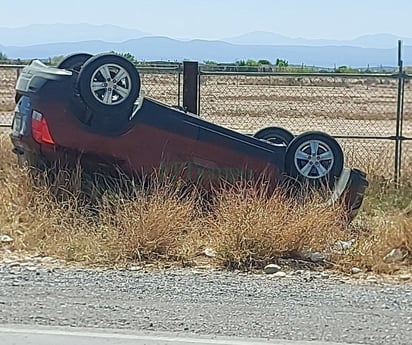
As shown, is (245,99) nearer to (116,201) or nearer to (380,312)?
(116,201)

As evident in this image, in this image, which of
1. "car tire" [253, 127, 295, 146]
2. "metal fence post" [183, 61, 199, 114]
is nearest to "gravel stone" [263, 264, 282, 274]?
"car tire" [253, 127, 295, 146]

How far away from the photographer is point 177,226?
8461mm

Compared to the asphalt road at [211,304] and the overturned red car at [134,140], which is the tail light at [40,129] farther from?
the asphalt road at [211,304]

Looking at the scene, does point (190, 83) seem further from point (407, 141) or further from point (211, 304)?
point (407, 141)

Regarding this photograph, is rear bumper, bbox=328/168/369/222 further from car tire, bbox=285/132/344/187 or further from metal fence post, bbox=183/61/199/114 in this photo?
metal fence post, bbox=183/61/199/114

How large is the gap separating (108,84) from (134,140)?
0.67 m

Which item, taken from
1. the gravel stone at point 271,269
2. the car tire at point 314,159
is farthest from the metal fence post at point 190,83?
the gravel stone at point 271,269

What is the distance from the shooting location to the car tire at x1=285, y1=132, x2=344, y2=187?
31.7ft

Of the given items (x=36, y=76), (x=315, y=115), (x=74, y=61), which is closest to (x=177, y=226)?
(x=36, y=76)

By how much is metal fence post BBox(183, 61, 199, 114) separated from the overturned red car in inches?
69.0

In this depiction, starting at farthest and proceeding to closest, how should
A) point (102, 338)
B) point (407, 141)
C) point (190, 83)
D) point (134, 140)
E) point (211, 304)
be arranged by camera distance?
point (407, 141)
point (190, 83)
point (134, 140)
point (211, 304)
point (102, 338)

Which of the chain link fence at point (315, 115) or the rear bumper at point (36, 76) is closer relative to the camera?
the rear bumper at point (36, 76)

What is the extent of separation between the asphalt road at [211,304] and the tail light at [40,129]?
6.11ft

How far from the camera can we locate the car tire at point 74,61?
32.8 feet
